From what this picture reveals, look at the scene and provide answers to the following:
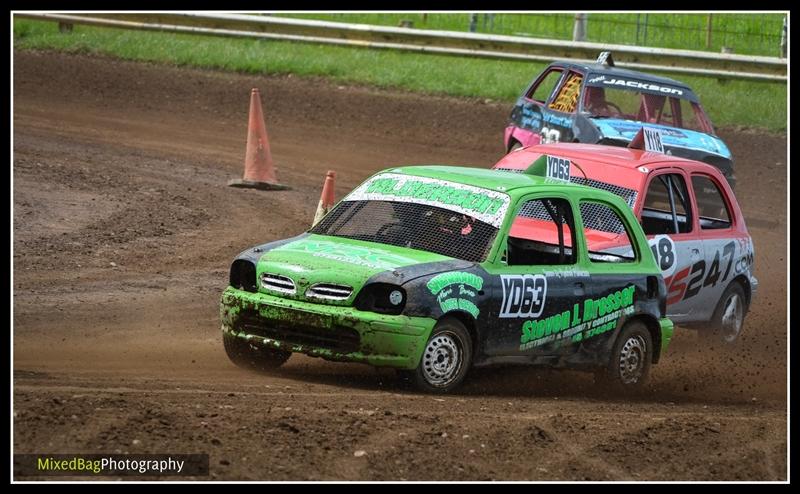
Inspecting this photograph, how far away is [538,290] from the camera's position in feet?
28.3

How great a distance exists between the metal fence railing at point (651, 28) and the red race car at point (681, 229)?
10.8 meters

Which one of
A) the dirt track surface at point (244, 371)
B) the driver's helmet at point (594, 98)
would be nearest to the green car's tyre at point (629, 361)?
the dirt track surface at point (244, 371)

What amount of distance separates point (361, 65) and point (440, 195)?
14335 mm

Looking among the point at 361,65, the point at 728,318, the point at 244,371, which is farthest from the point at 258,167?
the point at 361,65

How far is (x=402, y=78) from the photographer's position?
22438 mm

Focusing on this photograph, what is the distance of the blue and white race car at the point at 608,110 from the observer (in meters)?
14.8

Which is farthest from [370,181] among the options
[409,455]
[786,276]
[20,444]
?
[786,276]

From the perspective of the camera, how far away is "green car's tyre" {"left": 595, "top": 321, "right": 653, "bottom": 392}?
9.27 meters

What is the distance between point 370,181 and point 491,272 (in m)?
1.34

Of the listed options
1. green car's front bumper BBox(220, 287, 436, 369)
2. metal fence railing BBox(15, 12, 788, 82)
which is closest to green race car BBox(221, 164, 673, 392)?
green car's front bumper BBox(220, 287, 436, 369)

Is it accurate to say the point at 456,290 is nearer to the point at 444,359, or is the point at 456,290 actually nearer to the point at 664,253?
the point at 444,359

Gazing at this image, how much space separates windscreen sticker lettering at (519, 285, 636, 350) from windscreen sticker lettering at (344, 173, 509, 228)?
71cm

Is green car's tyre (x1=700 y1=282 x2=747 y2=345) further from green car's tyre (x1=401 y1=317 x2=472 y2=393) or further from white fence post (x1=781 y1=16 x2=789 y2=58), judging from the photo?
white fence post (x1=781 y1=16 x2=789 y2=58)

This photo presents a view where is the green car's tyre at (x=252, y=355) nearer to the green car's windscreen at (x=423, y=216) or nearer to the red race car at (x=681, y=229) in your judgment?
the green car's windscreen at (x=423, y=216)
